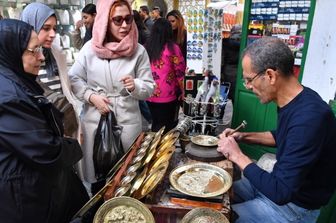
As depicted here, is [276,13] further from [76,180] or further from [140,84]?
[76,180]

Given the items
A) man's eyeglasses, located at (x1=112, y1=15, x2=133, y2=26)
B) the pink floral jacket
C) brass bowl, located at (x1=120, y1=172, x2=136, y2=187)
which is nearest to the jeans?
brass bowl, located at (x1=120, y1=172, x2=136, y2=187)

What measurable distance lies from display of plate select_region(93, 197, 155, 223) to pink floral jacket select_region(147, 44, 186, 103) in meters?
2.13

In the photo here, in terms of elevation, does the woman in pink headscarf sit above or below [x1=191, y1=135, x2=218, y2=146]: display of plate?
above

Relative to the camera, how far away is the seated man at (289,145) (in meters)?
1.12

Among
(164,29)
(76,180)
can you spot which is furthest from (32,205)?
(164,29)

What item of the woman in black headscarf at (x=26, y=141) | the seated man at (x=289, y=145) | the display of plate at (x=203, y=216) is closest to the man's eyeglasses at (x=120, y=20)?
the woman in black headscarf at (x=26, y=141)

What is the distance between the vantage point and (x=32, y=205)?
1.19 meters

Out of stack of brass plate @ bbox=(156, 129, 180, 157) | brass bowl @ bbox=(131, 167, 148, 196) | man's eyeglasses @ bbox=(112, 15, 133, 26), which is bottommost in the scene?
brass bowl @ bbox=(131, 167, 148, 196)

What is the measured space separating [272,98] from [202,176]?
52cm

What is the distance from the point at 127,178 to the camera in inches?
48.6

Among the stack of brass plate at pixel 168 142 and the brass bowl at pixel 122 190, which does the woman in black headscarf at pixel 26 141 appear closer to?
the brass bowl at pixel 122 190

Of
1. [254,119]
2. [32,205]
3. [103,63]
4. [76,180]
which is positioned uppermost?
[103,63]

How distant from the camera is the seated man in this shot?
112 centimetres

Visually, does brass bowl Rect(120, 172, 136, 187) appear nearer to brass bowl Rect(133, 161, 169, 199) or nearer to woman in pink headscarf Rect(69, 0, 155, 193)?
brass bowl Rect(133, 161, 169, 199)
